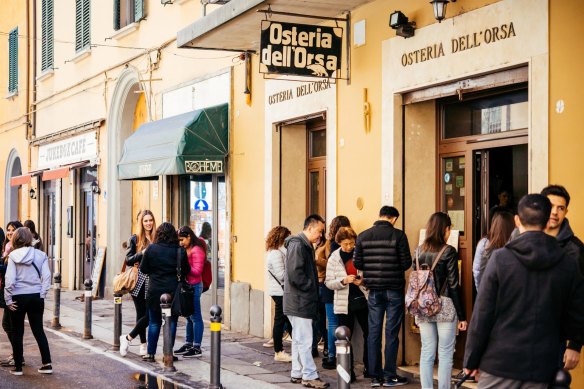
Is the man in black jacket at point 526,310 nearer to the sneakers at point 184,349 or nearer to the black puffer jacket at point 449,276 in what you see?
the black puffer jacket at point 449,276

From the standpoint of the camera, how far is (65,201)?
23.9 meters

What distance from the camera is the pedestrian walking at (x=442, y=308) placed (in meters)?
8.97

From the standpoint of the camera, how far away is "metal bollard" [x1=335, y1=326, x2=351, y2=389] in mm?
7020

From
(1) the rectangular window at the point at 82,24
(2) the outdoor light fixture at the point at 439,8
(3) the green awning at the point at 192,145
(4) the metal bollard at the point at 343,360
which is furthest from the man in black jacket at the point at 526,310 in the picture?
(1) the rectangular window at the point at 82,24

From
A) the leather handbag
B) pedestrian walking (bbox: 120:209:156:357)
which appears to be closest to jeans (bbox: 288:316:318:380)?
pedestrian walking (bbox: 120:209:156:357)

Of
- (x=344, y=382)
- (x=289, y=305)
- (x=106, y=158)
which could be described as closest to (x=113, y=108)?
(x=106, y=158)

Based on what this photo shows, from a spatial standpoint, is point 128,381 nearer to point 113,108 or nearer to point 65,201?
point 113,108

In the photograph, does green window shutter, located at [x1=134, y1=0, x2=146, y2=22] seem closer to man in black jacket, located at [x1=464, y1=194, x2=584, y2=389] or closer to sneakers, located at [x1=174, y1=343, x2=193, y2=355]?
sneakers, located at [x1=174, y1=343, x2=193, y2=355]

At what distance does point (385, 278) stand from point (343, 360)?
3008 millimetres

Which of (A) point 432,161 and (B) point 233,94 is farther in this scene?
(B) point 233,94

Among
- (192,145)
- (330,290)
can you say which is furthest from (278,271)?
(192,145)

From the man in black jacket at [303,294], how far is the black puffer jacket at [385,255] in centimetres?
54

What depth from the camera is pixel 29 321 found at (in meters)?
11.0

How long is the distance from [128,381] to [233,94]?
6.03m
